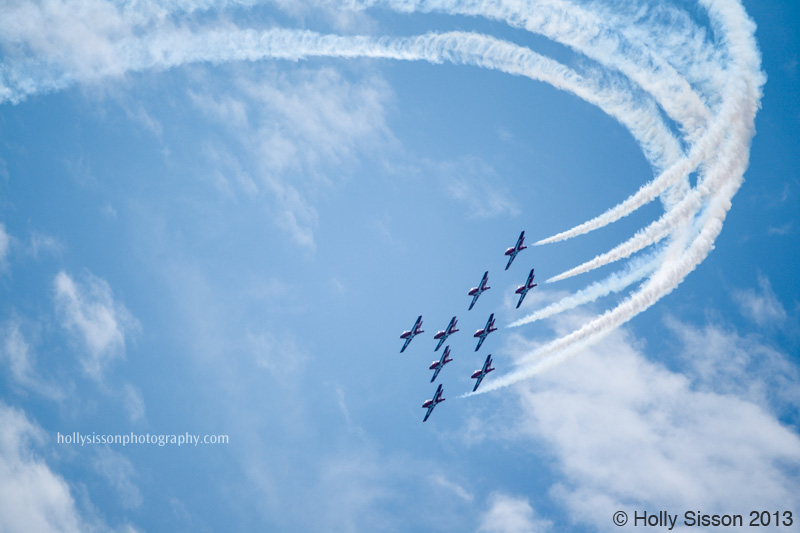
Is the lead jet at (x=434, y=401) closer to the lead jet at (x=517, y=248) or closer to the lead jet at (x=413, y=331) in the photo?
the lead jet at (x=413, y=331)

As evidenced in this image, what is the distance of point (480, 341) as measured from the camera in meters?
61.2

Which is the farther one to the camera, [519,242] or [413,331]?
[413,331]

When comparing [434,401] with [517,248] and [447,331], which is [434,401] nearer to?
[447,331]

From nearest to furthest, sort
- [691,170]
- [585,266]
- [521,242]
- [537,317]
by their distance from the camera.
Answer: [691,170]
[585,266]
[537,317]
[521,242]

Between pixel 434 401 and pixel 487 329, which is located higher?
pixel 487 329

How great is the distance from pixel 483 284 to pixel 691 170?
2321cm

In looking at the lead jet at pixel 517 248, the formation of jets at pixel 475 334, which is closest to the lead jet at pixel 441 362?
the formation of jets at pixel 475 334

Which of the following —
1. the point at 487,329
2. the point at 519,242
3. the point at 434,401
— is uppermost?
the point at 519,242

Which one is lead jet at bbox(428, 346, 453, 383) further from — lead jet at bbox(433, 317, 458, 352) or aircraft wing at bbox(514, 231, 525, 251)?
aircraft wing at bbox(514, 231, 525, 251)

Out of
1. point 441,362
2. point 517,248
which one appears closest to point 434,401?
point 441,362

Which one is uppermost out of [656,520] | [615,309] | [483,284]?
[483,284]

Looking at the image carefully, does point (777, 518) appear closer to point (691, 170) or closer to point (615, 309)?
point (615, 309)

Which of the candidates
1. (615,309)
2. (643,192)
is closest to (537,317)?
(615,309)

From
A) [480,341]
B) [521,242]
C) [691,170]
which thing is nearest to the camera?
[691,170]
